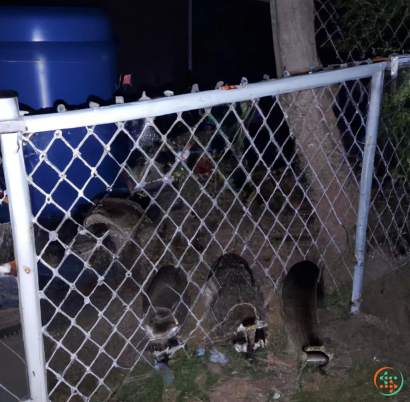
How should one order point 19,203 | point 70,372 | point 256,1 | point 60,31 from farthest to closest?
point 256,1 → point 60,31 → point 70,372 → point 19,203

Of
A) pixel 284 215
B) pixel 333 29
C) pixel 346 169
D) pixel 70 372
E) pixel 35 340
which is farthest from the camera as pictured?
pixel 333 29

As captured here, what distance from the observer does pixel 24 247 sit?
1306 millimetres

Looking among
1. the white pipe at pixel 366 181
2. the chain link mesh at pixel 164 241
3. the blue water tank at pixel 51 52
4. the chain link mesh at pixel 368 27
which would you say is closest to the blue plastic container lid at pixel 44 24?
the blue water tank at pixel 51 52

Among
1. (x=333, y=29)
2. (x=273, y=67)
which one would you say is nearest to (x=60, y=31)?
(x=333, y=29)

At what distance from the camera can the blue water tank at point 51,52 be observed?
2006mm

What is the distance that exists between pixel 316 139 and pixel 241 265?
70 cm

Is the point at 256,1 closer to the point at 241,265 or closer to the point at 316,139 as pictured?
the point at 316,139

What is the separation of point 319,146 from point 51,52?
4.32 ft

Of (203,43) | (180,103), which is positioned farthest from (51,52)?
(203,43)

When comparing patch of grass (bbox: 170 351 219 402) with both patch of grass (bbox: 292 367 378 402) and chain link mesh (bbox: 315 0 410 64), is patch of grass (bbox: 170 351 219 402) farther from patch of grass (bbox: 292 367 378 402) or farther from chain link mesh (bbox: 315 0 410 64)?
chain link mesh (bbox: 315 0 410 64)

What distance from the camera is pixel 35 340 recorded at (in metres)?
1.42

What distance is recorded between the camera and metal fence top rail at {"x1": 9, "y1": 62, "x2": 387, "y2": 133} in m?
1.22

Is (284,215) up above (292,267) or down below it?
above

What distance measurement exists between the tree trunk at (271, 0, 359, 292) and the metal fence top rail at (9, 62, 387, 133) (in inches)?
6.7
